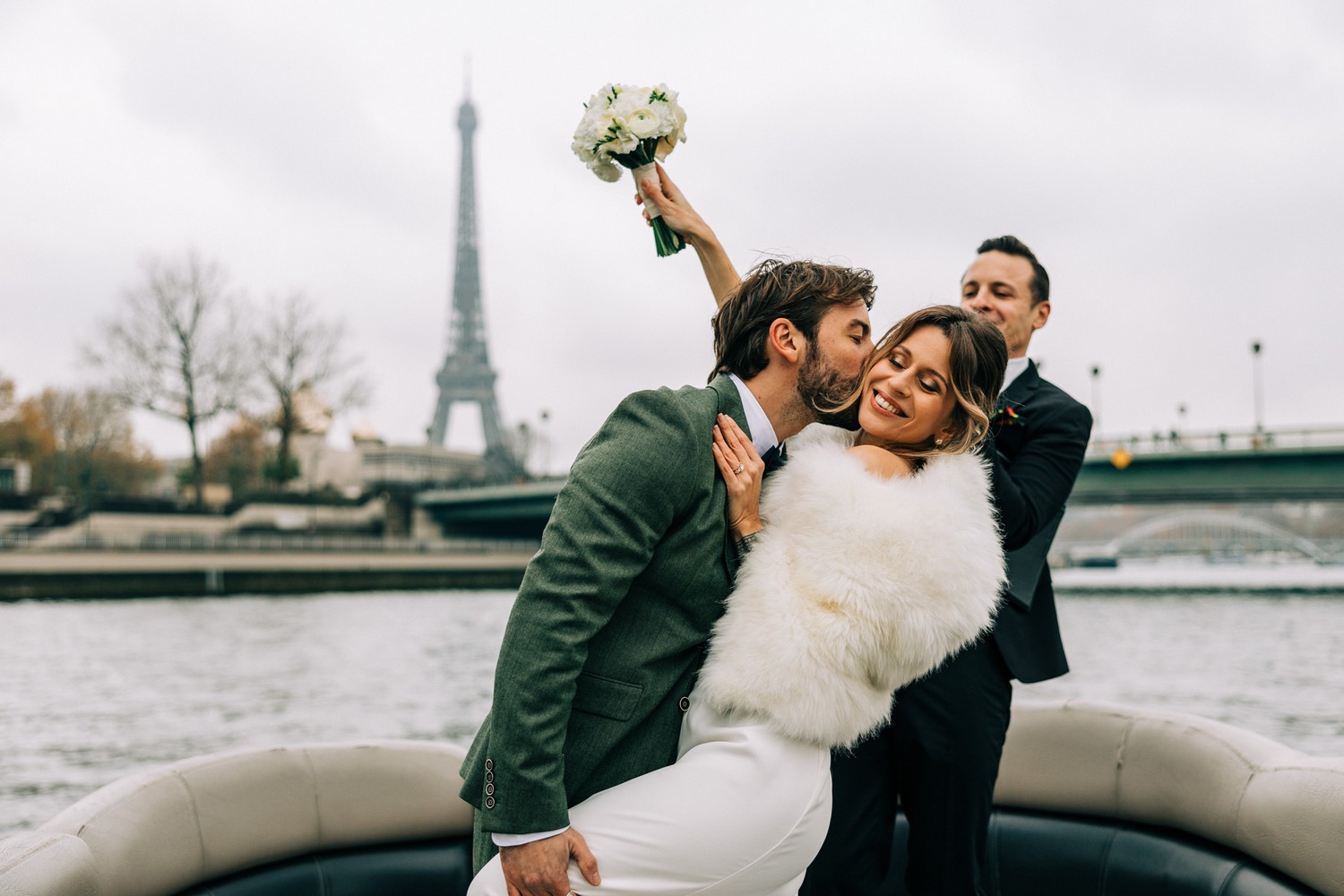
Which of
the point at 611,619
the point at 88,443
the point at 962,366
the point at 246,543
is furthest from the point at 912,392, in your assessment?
the point at 88,443

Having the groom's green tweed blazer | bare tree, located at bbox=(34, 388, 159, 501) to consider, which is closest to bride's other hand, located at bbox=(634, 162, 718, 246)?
the groom's green tweed blazer

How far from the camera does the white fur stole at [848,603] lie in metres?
1.89

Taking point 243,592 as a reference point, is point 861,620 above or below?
above

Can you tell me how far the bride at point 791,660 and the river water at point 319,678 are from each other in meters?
4.70

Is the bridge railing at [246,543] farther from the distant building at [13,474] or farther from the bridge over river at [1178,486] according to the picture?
the distant building at [13,474]

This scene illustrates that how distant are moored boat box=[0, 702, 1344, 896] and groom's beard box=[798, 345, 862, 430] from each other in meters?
→ 1.40

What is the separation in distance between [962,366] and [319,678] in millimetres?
14469

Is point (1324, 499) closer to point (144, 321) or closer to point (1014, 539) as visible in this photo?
point (1014, 539)

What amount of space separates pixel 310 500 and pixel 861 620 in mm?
42399

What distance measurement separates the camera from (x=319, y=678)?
15.2 meters

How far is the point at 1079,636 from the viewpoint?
67.7 feet

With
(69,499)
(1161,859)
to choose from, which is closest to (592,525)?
(1161,859)

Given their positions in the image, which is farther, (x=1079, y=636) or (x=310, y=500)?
(x=310, y=500)

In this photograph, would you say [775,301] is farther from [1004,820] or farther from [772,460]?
[1004,820]
